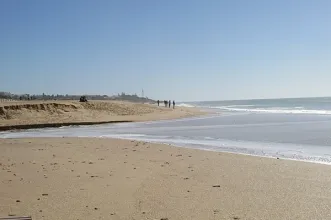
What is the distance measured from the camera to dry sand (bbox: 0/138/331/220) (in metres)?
6.87

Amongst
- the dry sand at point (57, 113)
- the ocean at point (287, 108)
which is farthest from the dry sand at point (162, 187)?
the ocean at point (287, 108)

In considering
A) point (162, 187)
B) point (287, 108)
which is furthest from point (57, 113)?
point (287, 108)

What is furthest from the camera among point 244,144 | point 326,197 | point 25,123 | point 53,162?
point 25,123

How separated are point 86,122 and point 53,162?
2492 cm

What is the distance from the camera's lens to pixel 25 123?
34281mm

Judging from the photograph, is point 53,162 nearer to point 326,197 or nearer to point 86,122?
point 326,197

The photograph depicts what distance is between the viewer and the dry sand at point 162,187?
687cm

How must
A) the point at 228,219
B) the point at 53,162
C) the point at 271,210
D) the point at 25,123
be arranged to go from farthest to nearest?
1. the point at 25,123
2. the point at 53,162
3. the point at 271,210
4. the point at 228,219

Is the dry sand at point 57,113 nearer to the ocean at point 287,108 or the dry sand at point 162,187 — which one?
the dry sand at point 162,187

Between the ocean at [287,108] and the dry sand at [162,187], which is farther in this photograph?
the ocean at [287,108]

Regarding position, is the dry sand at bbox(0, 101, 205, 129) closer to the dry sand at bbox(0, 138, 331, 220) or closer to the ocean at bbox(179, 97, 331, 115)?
the dry sand at bbox(0, 138, 331, 220)

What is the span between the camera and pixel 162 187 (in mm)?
8766

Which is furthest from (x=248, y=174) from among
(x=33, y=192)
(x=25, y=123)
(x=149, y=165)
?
(x=25, y=123)

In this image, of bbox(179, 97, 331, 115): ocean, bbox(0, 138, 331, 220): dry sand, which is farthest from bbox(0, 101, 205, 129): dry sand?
bbox(179, 97, 331, 115): ocean
